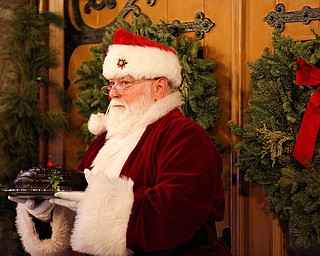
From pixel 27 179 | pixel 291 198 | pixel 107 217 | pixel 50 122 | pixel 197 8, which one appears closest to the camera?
pixel 107 217

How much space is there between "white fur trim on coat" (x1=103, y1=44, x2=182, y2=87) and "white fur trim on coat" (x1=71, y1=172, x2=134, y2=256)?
0.57m

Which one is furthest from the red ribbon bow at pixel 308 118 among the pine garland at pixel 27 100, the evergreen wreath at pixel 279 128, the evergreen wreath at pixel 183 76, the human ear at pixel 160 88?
the pine garland at pixel 27 100

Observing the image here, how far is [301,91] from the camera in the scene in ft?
10.5

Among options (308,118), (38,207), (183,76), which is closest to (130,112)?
(38,207)

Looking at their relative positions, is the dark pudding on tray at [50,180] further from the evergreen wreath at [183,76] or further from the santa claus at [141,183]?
A: the evergreen wreath at [183,76]

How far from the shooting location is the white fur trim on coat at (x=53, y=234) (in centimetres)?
290

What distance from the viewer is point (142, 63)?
2867 mm

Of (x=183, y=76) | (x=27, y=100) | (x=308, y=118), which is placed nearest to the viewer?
(x=308, y=118)

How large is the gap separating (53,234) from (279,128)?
1209mm

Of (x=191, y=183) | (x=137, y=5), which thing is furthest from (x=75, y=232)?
(x=137, y=5)

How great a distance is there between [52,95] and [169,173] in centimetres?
190

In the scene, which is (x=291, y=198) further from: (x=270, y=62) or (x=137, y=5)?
(x=137, y=5)

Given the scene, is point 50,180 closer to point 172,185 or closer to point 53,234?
point 53,234

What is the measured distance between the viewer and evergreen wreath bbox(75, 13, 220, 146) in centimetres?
348
